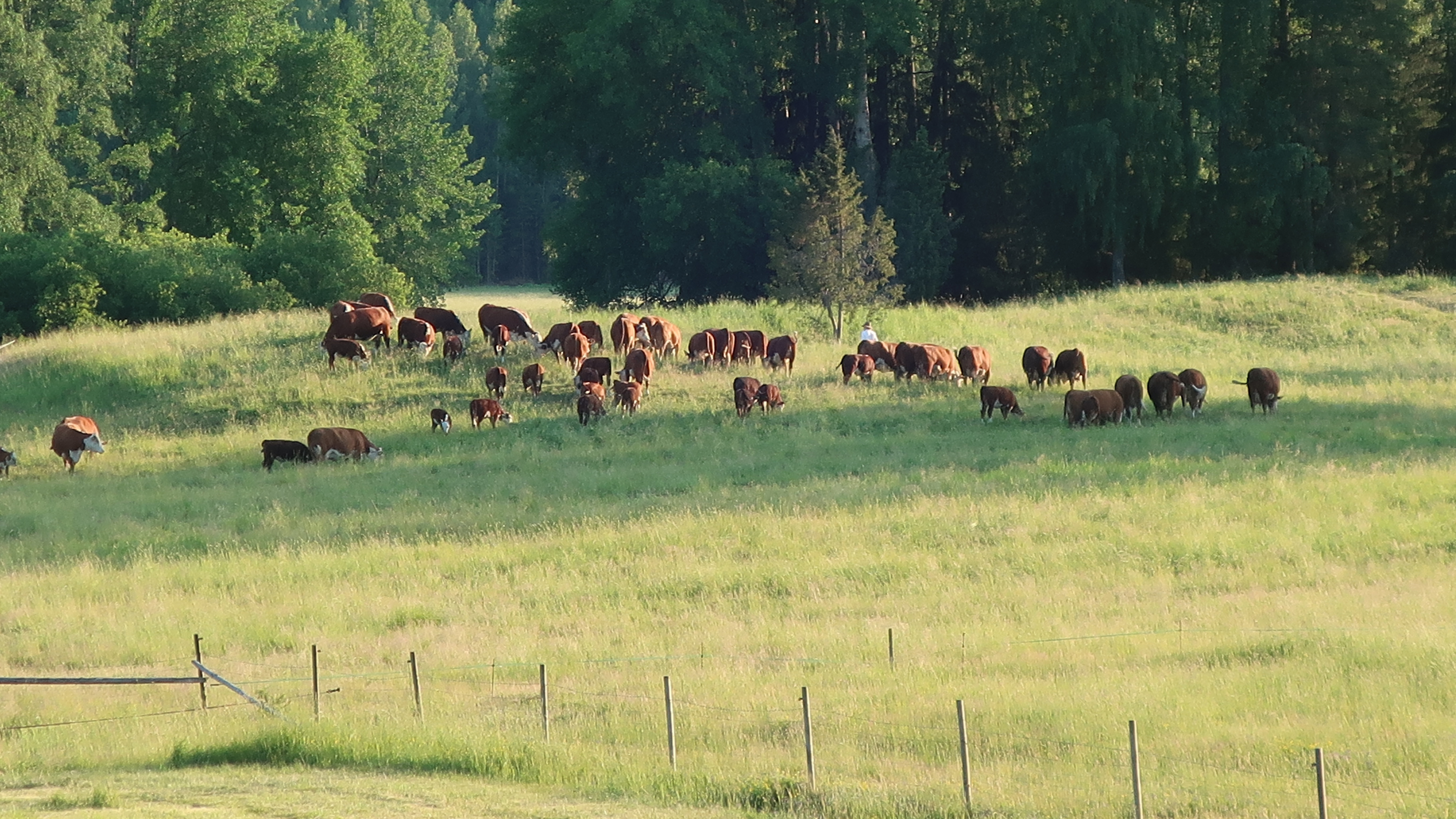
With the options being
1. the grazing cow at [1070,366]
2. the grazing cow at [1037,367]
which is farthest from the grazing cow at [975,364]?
the grazing cow at [1070,366]

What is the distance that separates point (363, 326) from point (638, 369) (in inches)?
294

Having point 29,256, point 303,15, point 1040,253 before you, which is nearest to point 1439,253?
point 1040,253

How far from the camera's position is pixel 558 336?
3628 centimetres

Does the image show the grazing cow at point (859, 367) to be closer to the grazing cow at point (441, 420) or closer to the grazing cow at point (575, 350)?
the grazing cow at point (575, 350)

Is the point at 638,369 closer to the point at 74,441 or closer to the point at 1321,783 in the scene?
the point at 74,441

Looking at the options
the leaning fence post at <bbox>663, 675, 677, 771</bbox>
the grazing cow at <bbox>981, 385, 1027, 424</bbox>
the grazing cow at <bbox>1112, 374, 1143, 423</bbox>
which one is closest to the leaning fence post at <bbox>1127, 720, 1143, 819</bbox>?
the leaning fence post at <bbox>663, 675, 677, 771</bbox>

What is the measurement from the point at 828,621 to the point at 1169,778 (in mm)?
6222

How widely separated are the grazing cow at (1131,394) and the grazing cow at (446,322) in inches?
606

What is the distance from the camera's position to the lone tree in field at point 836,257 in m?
42.1

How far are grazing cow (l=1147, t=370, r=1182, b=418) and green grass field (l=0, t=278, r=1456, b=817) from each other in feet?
2.79

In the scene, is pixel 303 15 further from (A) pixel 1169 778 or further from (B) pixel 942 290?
(A) pixel 1169 778

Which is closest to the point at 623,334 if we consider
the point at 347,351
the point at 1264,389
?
the point at 347,351

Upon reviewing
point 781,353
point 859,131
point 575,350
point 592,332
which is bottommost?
point 781,353

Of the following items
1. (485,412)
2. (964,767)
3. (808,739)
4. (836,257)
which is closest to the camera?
(964,767)
